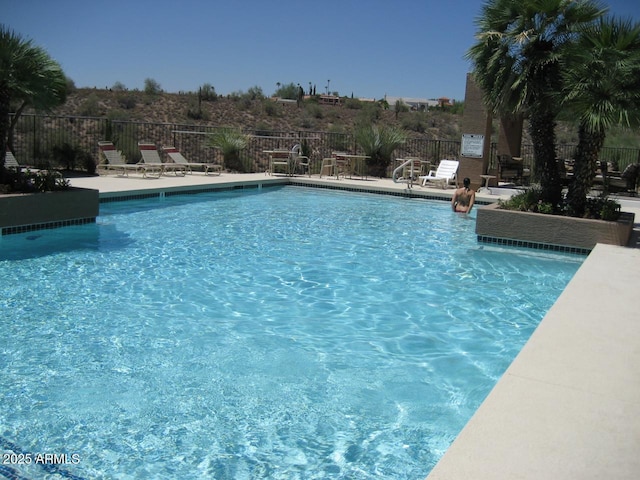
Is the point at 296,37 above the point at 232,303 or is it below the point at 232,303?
above

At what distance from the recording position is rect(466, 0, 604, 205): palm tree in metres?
10.0

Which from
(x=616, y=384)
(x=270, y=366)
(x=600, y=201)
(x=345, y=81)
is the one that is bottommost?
(x=270, y=366)

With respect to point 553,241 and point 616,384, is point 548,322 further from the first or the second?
point 553,241

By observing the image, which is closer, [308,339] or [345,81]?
[308,339]

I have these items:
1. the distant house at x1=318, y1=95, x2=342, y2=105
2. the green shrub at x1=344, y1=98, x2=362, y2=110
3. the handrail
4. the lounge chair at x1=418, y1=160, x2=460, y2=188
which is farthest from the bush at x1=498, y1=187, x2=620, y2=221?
the distant house at x1=318, y1=95, x2=342, y2=105

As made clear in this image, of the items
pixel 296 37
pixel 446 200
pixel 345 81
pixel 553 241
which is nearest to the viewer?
pixel 553 241

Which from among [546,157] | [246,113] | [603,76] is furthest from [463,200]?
[246,113]

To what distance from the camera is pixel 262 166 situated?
2381 cm

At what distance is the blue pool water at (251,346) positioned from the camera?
379 cm

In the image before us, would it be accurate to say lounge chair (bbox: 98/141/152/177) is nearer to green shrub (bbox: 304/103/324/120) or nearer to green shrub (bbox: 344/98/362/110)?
green shrub (bbox: 304/103/324/120)

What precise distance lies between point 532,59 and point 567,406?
791 centimetres

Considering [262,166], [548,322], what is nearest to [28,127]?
[262,166]

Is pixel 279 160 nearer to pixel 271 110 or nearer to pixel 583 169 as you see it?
pixel 583 169

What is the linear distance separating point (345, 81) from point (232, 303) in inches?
2031
